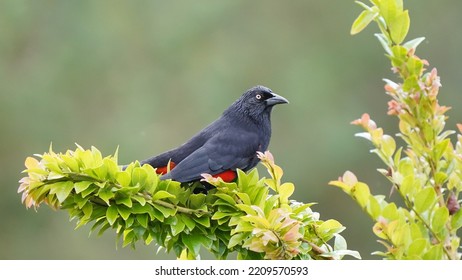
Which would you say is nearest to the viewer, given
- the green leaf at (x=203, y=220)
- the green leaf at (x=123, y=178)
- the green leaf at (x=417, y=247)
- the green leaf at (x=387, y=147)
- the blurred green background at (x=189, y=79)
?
the green leaf at (x=417, y=247)

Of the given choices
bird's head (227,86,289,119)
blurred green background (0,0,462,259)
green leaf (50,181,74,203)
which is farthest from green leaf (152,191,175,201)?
blurred green background (0,0,462,259)

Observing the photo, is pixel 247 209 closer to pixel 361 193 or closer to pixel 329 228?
pixel 329 228

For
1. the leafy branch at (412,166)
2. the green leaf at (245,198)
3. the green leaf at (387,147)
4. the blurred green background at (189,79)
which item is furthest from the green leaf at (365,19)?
the blurred green background at (189,79)

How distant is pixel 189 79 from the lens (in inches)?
499

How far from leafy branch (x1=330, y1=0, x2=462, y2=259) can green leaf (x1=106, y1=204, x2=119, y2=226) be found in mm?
663

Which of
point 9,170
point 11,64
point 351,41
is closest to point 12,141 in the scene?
point 9,170

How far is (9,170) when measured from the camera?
41.7 ft

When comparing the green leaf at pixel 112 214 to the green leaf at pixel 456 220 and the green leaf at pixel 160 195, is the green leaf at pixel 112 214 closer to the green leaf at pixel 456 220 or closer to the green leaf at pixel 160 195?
the green leaf at pixel 160 195

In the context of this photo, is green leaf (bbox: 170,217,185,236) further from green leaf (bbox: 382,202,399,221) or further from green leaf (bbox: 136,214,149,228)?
green leaf (bbox: 382,202,399,221)

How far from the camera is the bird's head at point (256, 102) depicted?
4203 millimetres

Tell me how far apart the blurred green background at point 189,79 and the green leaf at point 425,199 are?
33.4 ft

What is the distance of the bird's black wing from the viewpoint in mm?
3421

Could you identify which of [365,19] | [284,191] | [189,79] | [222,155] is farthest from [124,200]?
[189,79]

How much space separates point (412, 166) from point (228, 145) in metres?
2.11
